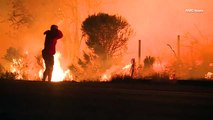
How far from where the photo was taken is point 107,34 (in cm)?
4244

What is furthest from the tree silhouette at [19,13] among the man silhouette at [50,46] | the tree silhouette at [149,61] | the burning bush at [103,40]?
the man silhouette at [50,46]

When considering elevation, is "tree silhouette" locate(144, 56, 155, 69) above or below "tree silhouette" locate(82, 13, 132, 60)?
below

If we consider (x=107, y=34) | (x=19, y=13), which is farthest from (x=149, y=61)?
(x=19, y=13)

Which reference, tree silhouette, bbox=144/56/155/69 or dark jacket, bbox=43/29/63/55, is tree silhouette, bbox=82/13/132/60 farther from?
dark jacket, bbox=43/29/63/55

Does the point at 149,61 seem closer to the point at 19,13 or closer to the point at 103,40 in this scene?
the point at 103,40

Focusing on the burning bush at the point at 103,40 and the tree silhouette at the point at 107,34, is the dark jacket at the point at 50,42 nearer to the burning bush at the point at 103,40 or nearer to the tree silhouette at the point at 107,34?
the burning bush at the point at 103,40

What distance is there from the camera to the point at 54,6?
50.3m

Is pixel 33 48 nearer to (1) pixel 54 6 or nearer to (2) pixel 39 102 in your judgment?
(1) pixel 54 6

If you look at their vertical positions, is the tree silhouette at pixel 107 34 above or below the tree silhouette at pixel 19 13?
below

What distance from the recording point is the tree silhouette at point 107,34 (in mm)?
42406

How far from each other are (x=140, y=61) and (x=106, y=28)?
398 centimetres

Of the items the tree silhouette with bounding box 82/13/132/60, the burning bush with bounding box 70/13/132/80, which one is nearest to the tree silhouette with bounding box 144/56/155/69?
the burning bush with bounding box 70/13/132/80

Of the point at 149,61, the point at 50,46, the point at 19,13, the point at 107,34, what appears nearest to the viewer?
the point at 50,46

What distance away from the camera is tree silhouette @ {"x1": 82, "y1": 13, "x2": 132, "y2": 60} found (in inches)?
1670
